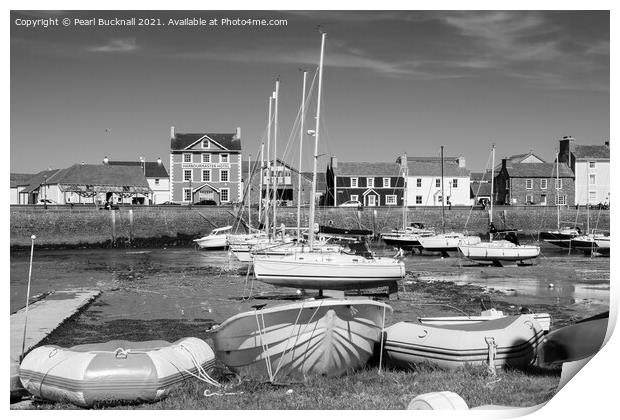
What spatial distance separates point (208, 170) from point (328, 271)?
2570 centimetres

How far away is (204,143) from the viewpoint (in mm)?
36062

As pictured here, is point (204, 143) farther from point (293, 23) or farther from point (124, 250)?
point (293, 23)

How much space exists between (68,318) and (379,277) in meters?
5.56

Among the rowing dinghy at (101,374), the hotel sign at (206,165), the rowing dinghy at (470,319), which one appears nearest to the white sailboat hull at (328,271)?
the rowing dinghy at (470,319)

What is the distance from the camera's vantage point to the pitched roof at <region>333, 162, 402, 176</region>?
4566cm

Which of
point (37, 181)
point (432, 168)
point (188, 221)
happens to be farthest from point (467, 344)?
point (432, 168)

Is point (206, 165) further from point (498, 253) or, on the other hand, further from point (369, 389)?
point (369, 389)

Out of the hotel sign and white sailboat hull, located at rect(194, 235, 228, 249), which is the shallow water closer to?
white sailboat hull, located at rect(194, 235, 228, 249)

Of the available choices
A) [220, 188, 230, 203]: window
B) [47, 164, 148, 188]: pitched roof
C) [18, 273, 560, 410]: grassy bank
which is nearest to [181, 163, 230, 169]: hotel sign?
[220, 188, 230, 203]: window

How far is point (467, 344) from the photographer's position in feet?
24.0

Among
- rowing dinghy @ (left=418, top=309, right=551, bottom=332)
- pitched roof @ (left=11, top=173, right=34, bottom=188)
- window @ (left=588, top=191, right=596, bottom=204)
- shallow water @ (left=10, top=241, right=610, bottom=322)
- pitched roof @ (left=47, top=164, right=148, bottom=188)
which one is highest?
pitched roof @ (left=47, top=164, right=148, bottom=188)

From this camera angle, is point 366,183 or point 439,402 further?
point 366,183

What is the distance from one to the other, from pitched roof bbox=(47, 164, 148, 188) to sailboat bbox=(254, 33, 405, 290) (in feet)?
Answer: 13.5
